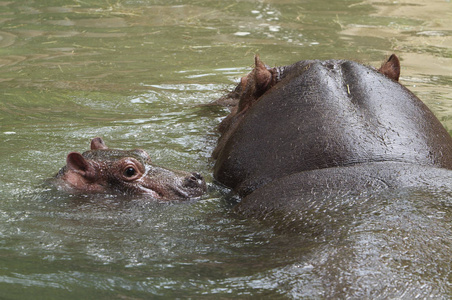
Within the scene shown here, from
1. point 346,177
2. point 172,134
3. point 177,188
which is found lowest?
point 172,134

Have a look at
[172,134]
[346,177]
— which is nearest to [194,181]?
[346,177]

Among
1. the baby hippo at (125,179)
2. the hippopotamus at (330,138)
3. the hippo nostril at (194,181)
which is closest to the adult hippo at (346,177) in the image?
the hippopotamus at (330,138)

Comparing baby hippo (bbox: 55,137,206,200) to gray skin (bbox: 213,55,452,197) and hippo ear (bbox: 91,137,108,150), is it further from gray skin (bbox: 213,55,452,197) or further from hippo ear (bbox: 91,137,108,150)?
hippo ear (bbox: 91,137,108,150)

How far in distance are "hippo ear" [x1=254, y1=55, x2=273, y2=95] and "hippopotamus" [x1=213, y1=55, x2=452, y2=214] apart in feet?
0.05

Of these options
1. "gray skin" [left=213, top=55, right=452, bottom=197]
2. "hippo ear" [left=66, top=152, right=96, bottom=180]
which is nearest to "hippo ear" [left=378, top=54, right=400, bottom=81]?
"gray skin" [left=213, top=55, right=452, bottom=197]

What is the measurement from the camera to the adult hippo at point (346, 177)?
2.55 meters

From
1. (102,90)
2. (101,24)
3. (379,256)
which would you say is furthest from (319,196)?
(101,24)

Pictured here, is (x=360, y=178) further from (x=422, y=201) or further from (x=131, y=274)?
(x=131, y=274)

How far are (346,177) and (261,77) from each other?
60.9 inches

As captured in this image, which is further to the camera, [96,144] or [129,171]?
[96,144]

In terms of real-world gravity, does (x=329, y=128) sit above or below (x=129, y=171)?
above

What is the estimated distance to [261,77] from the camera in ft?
15.7

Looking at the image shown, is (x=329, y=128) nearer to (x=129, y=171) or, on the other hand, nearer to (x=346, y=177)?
(x=346, y=177)

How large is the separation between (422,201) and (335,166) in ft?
2.41
